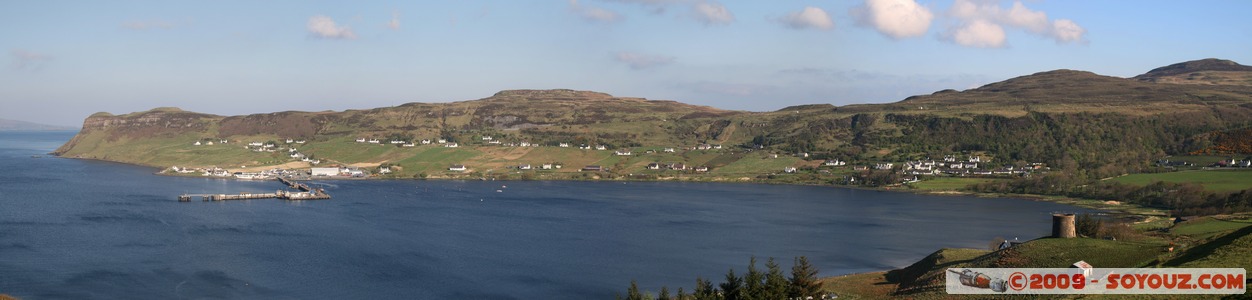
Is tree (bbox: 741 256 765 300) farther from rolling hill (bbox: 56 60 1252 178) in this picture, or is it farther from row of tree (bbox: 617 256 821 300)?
rolling hill (bbox: 56 60 1252 178)

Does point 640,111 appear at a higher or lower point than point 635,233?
higher

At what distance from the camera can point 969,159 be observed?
11662 cm

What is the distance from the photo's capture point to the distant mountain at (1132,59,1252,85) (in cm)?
16900

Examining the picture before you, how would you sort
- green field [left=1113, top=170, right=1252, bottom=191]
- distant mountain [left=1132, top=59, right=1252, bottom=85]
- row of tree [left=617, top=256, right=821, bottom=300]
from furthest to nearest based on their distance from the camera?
distant mountain [left=1132, top=59, right=1252, bottom=85] → green field [left=1113, top=170, right=1252, bottom=191] → row of tree [left=617, top=256, right=821, bottom=300]

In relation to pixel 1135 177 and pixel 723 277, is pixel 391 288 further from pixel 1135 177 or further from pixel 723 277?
pixel 1135 177

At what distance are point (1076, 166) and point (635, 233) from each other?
2531 inches

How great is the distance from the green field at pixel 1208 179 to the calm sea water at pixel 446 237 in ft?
37.8

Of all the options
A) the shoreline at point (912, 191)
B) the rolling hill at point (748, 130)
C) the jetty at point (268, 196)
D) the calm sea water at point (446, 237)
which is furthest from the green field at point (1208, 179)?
the jetty at point (268, 196)

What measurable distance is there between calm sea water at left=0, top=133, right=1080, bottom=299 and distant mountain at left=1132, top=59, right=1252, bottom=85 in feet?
347

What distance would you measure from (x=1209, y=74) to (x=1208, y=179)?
113158 mm

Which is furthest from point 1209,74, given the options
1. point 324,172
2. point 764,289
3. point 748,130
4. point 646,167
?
point 764,289

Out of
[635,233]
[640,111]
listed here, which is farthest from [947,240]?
[640,111]

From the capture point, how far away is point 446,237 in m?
61.3

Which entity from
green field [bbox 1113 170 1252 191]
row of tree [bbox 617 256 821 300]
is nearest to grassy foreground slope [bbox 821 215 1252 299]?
row of tree [bbox 617 256 821 300]
